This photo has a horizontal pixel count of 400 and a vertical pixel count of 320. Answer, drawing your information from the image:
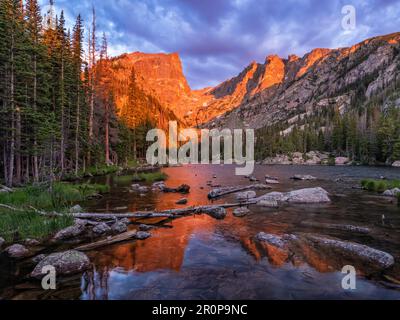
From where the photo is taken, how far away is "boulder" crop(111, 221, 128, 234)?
12.8 m

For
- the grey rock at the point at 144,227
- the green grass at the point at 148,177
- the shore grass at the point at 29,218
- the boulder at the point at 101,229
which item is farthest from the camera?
the green grass at the point at 148,177

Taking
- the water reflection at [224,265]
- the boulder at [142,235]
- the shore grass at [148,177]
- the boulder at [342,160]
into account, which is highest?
the boulder at [342,160]

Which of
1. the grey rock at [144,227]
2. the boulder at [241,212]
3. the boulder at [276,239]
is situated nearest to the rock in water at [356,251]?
the boulder at [276,239]

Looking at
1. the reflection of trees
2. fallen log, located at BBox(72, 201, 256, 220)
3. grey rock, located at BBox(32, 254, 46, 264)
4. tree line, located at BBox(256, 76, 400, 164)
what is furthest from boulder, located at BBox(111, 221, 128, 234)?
tree line, located at BBox(256, 76, 400, 164)

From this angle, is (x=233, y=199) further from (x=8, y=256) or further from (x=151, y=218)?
(x=8, y=256)

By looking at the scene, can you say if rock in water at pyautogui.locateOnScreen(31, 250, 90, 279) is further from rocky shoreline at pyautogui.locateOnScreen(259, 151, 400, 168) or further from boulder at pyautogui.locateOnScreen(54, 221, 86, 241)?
rocky shoreline at pyautogui.locateOnScreen(259, 151, 400, 168)

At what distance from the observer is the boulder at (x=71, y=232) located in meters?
11.6

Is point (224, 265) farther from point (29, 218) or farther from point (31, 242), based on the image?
point (29, 218)

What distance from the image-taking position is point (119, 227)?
1299cm

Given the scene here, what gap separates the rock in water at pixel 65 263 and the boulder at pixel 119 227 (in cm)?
389

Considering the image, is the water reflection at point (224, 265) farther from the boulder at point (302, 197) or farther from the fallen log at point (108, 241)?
the boulder at point (302, 197)

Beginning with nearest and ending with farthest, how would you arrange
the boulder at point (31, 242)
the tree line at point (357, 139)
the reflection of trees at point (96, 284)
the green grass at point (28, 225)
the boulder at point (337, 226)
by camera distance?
1. the reflection of trees at point (96, 284)
2. the boulder at point (31, 242)
3. the green grass at point (28, 225)
4. the boulder at point (337, 226)
5. the tree line at point (357, 139)
